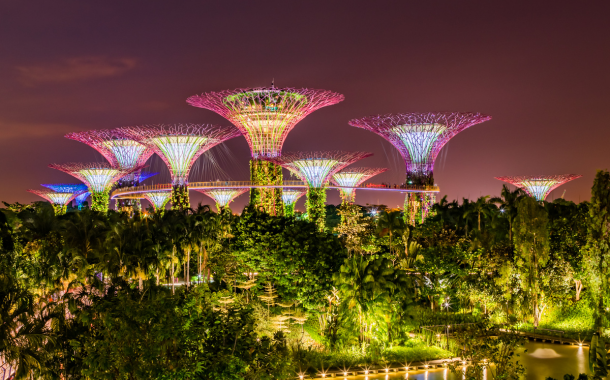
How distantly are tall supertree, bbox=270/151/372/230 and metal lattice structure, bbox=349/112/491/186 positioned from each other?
12.8 ft

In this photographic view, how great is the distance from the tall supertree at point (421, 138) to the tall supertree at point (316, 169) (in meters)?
4.09

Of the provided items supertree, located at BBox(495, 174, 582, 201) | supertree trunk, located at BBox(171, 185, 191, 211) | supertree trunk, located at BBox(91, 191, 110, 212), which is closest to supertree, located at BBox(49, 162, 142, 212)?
supertree trunk, located at BBox(91, 191, 110, 212)

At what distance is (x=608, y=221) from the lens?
1025 inches

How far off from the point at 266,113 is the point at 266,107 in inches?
21.1

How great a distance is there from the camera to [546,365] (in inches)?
876

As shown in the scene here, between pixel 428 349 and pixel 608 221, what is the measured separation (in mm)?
10022

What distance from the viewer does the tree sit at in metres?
28.5

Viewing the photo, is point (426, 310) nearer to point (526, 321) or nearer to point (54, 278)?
point (526, 321)

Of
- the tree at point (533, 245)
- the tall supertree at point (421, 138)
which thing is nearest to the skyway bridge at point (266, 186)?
the tall supertree at point (421, 138)

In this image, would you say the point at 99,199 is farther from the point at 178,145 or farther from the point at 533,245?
the point at 533,245

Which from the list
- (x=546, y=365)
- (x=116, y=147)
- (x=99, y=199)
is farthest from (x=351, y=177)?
(x=546, y=365)

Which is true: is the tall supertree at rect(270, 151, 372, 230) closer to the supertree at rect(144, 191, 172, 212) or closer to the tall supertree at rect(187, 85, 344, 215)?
the tall supertree at rect(187, 85, 344, 215)

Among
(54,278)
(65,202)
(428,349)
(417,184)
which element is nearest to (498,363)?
(428,349)

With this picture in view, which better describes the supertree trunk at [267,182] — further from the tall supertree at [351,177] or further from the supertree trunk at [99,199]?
the supertree trunk at [99,199]
